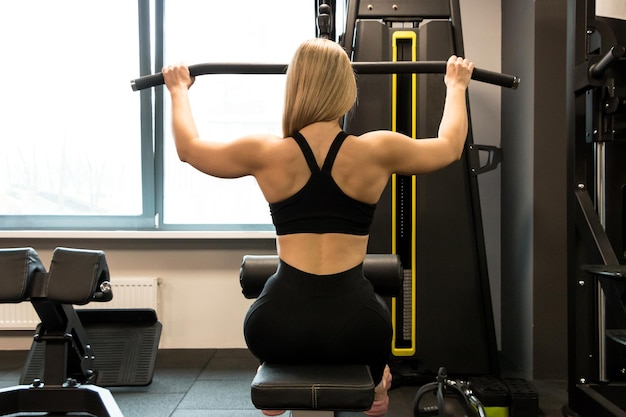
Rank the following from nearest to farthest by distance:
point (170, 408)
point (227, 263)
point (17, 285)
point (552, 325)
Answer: point (17, 285)
point (170, 408)
point (552, 325)
point (227, 263)

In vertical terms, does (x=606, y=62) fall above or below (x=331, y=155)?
above

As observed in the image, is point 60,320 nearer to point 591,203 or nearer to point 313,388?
point 313,388

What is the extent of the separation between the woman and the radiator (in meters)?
1.87

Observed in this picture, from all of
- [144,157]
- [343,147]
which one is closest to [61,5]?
[144,157]

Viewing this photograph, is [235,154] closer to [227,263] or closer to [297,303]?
[297,303]

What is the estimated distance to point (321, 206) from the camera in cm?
123

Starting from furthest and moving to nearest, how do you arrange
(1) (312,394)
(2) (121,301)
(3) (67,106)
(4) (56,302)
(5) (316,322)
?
(3) (67,106) < (2) (121,301) < (4) (56,302) < (5) (316,322) < (1) (312,394)

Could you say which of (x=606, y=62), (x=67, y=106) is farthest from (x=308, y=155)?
(x=67, y=106)

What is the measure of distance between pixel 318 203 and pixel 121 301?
2145 millimetres

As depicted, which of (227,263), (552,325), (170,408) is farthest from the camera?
(227,263)

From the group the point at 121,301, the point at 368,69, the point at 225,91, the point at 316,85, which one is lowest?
the point at 121,301

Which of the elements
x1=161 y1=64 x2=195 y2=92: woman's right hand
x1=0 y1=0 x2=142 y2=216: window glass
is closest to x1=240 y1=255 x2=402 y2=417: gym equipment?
x1=161 y1=64 x2=195 y2=92: woman's right hand

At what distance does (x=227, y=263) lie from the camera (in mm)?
3066

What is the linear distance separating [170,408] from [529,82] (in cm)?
234
